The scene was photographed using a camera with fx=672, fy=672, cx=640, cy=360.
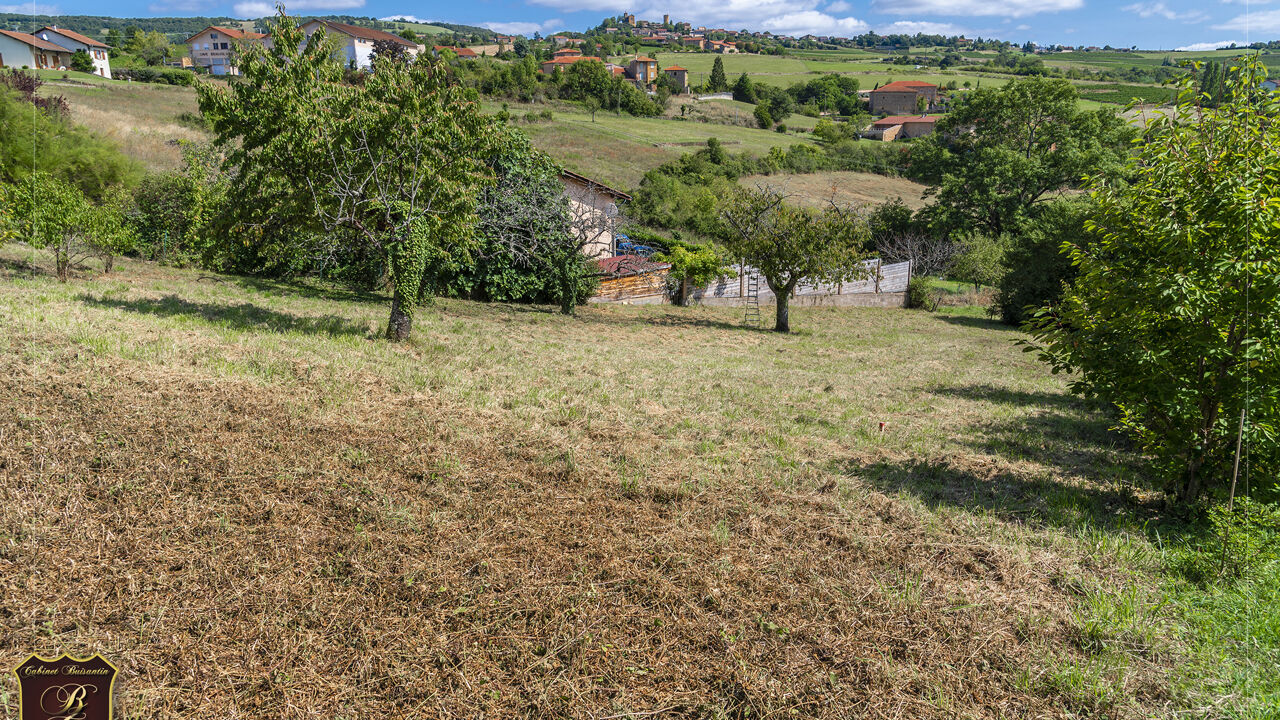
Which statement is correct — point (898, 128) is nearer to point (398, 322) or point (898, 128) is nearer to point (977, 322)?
point (977, 322)

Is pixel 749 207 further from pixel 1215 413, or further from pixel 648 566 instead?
pixel 648 566

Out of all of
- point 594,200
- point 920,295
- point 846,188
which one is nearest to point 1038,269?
point 920,295

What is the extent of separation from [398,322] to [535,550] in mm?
8072

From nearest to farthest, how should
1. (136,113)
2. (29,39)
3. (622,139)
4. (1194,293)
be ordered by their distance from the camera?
(1194,293) → (136,113) → (29,39) → (622,139)

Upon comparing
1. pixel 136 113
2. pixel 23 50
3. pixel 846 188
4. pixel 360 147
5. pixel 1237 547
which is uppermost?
pixel 23 50

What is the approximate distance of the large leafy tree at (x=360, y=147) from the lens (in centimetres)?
1176

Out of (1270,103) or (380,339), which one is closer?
(1270,103)

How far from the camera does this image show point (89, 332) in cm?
852

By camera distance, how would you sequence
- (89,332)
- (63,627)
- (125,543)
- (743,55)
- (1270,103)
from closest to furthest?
(63,627) → (125,543) → (1270,103) → (89,332) → (743,55)

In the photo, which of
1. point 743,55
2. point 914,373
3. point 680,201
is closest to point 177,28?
point 743,55

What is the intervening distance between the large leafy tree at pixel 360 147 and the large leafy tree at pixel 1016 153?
36.0 m

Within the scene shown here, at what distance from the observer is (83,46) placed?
6594cm

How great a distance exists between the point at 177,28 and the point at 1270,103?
169 m

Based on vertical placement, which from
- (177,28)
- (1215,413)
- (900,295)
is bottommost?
(900,295)
